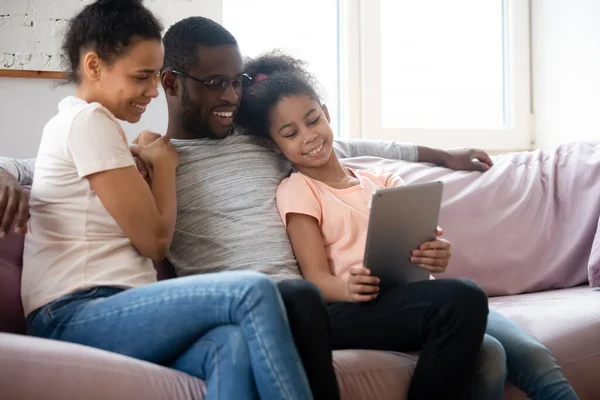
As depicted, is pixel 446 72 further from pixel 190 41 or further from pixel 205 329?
pixel 205 329

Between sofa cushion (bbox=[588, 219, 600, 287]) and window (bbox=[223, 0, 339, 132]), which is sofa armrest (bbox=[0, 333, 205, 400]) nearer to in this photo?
sofa cushion (bbox=[588, 219, 600, 287])

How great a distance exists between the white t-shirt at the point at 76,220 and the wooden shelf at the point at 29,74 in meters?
0.90

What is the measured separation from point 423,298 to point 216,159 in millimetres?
591

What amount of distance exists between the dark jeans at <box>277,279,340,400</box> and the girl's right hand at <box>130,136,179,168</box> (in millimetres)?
420

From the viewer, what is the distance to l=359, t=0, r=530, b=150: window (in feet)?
9.59

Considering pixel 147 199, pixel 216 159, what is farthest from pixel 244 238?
pixel 147 199

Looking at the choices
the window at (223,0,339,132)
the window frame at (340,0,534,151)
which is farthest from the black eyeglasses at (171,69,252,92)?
the window frame at (340,0,534,151)

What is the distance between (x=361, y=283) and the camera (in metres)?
1.45

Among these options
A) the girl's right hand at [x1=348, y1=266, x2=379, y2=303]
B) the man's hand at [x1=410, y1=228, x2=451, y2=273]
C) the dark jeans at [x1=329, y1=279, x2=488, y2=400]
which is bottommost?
the dark jeans at [x1=329, y1=279, x2=488, y2=400]

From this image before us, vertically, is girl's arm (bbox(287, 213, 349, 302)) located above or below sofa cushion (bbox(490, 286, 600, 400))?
above

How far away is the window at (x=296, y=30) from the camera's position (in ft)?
9.00

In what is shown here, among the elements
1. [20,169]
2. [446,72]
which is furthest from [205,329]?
[446,72]

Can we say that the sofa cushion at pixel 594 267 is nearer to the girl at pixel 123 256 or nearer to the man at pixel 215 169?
the man at pixel 215 169

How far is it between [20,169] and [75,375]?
0.66 meters
